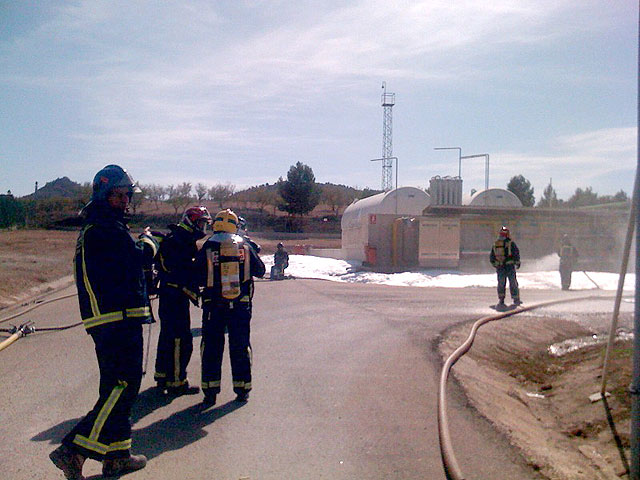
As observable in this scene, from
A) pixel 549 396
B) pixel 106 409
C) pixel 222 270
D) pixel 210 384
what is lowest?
pixel 549 396

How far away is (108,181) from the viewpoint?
4.62 metres

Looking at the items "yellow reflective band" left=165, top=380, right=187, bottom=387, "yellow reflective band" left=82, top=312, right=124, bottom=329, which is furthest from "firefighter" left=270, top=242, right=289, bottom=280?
"yellow reflective band" left=82, top=312, right=124, bottom=329

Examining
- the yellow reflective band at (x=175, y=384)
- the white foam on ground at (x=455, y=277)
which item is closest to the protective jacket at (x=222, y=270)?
the yellow reflective band at (x=175, y=384)

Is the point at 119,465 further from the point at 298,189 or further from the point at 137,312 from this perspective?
the point at 298,189

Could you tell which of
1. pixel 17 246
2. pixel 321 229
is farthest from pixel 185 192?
pixel 17 246

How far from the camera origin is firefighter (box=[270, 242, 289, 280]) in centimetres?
2314

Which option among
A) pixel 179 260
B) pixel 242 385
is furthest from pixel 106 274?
pixel 242 385

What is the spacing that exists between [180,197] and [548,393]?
60.5 m

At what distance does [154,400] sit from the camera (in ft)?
21.4

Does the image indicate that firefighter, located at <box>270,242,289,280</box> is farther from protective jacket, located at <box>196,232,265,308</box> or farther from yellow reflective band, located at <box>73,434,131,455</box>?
yellow reflective band, located at <box>73,434,131,455</box>

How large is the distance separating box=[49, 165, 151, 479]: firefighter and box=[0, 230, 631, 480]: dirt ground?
129 inches

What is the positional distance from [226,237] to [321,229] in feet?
211

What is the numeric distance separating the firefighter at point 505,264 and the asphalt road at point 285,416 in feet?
17.4

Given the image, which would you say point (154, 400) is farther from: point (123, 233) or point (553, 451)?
point (553, 451)
